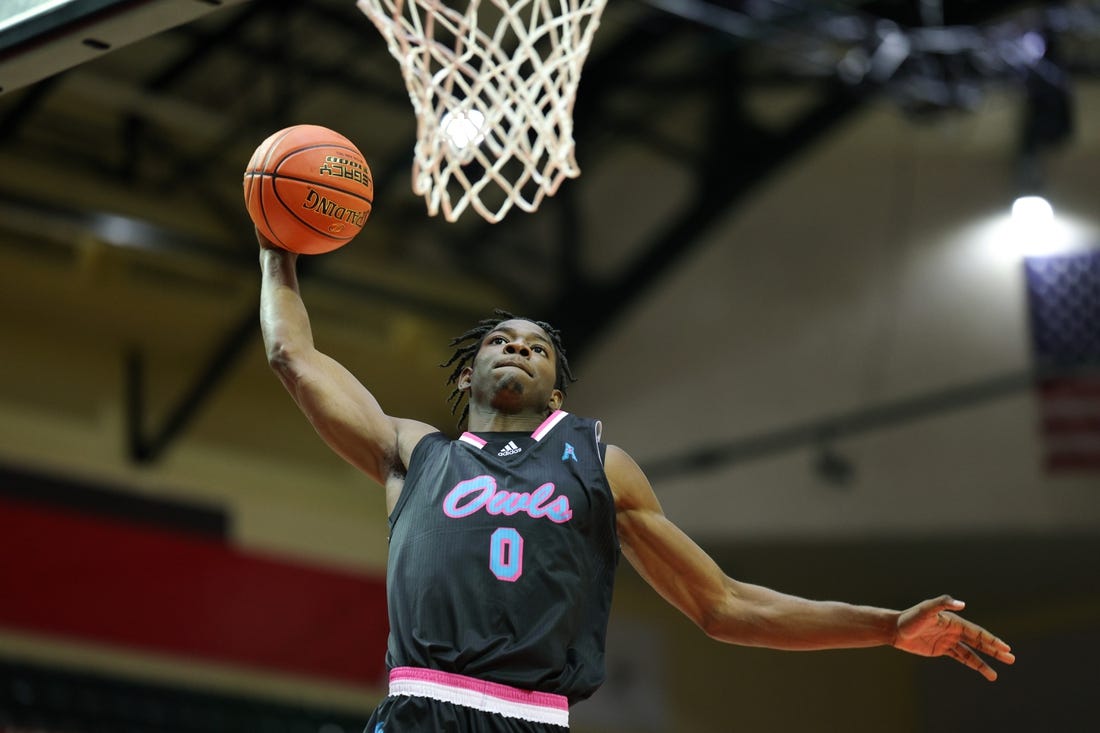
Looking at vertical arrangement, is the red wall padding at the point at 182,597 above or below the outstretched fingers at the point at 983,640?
below

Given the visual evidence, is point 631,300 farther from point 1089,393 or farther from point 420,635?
point 420,635

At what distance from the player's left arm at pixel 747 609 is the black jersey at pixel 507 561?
0.27 feet

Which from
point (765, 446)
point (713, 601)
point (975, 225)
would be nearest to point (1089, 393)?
point (975, 225)

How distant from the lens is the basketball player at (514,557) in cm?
373

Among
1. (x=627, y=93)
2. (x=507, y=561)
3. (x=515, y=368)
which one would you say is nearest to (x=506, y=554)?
(x=507, y=561)

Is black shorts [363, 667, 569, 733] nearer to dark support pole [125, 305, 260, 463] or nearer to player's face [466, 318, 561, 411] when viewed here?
player's face [466, 318, 561, 411]

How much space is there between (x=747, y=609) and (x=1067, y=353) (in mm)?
9359

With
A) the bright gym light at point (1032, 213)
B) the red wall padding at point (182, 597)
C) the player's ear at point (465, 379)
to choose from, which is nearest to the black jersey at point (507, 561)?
the player's ear at point (465, 379)

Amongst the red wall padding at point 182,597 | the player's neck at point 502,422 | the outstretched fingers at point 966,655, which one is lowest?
the red wall padding at point 182,597

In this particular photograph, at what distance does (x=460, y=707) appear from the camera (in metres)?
3.69

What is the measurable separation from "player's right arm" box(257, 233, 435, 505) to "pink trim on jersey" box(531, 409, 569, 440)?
0.98 ft

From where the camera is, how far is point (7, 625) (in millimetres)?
11883

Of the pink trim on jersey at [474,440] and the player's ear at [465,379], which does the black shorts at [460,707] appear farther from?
the player's ear at [465,379]

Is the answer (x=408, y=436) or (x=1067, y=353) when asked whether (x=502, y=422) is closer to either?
(x=408, y=436)
